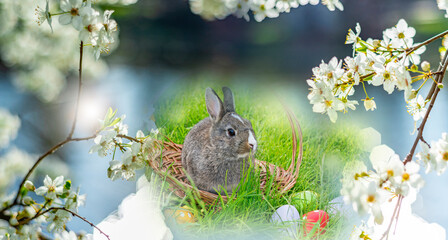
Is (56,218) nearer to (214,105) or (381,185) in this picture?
(214,105)

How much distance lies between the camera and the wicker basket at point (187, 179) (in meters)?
0.75

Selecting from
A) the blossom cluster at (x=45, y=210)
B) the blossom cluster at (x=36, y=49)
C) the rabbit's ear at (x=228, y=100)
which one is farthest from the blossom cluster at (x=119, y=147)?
the blossom cluster at (x=36, y=49)

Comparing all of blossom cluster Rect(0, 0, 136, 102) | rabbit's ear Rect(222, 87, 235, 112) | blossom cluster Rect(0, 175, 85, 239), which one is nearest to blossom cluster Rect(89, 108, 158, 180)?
blossom cluster Rect(0, 175, 85, 239)

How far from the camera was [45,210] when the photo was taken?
1.90 ft

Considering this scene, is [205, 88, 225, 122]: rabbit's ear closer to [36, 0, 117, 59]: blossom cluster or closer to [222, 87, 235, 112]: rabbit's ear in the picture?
[222, 87, 235, 112]: rabbit's ear

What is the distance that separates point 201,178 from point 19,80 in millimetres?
519

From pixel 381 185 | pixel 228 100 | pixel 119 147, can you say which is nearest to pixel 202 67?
pixel 228 100

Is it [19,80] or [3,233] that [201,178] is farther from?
[19,80]

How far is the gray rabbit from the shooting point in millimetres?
749

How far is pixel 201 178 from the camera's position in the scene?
0.77 meters

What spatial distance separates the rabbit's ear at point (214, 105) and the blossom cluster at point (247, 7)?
0.17 meters

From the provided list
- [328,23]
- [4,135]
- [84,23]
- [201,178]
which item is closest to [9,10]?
[4,135]

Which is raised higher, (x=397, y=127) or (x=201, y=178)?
(x=397, y=127)

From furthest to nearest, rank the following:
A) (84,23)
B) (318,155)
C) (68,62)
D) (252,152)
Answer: (68,62) < (318,155) < (252,152) < (84,23)
